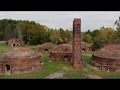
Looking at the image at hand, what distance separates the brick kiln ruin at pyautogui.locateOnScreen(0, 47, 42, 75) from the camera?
2110 centimetres

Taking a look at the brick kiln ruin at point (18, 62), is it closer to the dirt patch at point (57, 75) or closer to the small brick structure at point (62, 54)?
the dirt patch at point (57, 75)

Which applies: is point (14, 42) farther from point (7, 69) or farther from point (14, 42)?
point (7, 69)

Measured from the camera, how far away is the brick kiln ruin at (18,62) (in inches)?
831

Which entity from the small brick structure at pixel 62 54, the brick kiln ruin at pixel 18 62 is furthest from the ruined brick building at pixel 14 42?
the brick kiln ruin at pixel 18 62

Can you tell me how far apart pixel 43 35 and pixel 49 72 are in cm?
3667

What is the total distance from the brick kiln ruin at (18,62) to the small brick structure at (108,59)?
726cm

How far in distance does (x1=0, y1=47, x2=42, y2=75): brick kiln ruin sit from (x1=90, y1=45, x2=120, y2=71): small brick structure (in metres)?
7.26

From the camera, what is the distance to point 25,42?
60.3 meters

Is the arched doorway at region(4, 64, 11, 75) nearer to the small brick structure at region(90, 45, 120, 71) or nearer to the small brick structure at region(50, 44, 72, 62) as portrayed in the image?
the small brick structure at region(50, 44, 72, 62)

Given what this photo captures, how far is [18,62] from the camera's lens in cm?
2133

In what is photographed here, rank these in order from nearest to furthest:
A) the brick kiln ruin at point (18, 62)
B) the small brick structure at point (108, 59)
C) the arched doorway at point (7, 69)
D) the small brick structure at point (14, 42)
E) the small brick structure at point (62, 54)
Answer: the arched doorway at point (7, 69), the brick kiln ruin at point (18, 62), the small brick structure at point (108, 59), the small brick structure at point (62, 54), the small brick structure at point (14, 42)
